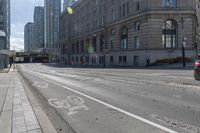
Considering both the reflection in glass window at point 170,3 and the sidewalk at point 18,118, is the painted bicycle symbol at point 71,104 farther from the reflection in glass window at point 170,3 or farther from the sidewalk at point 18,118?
the reflection in glass window at point 170,3

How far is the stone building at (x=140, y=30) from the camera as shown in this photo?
59812mm

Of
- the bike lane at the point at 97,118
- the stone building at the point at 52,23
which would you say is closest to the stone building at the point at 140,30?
the bike lane at the point at 97,118

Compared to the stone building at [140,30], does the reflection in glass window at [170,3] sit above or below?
above

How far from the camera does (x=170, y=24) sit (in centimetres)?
6125

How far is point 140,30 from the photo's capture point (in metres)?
63.4

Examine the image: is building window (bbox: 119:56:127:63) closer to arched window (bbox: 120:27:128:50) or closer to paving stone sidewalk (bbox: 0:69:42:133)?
arched window (bbox: 120:27:128:50)

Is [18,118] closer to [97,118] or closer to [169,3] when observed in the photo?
[97,118]

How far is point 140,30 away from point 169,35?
6061mm

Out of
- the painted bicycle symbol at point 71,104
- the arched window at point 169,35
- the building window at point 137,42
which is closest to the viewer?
the painted bicycle symbol at point 71,104

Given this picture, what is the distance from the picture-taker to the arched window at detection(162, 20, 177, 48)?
60781mm

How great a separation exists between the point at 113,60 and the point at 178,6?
22.2 metres

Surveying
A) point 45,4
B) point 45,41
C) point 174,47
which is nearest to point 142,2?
point 174,47

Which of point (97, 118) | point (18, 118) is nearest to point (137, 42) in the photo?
point (97, 118)

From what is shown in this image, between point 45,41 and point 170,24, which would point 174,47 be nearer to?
point 170,24
